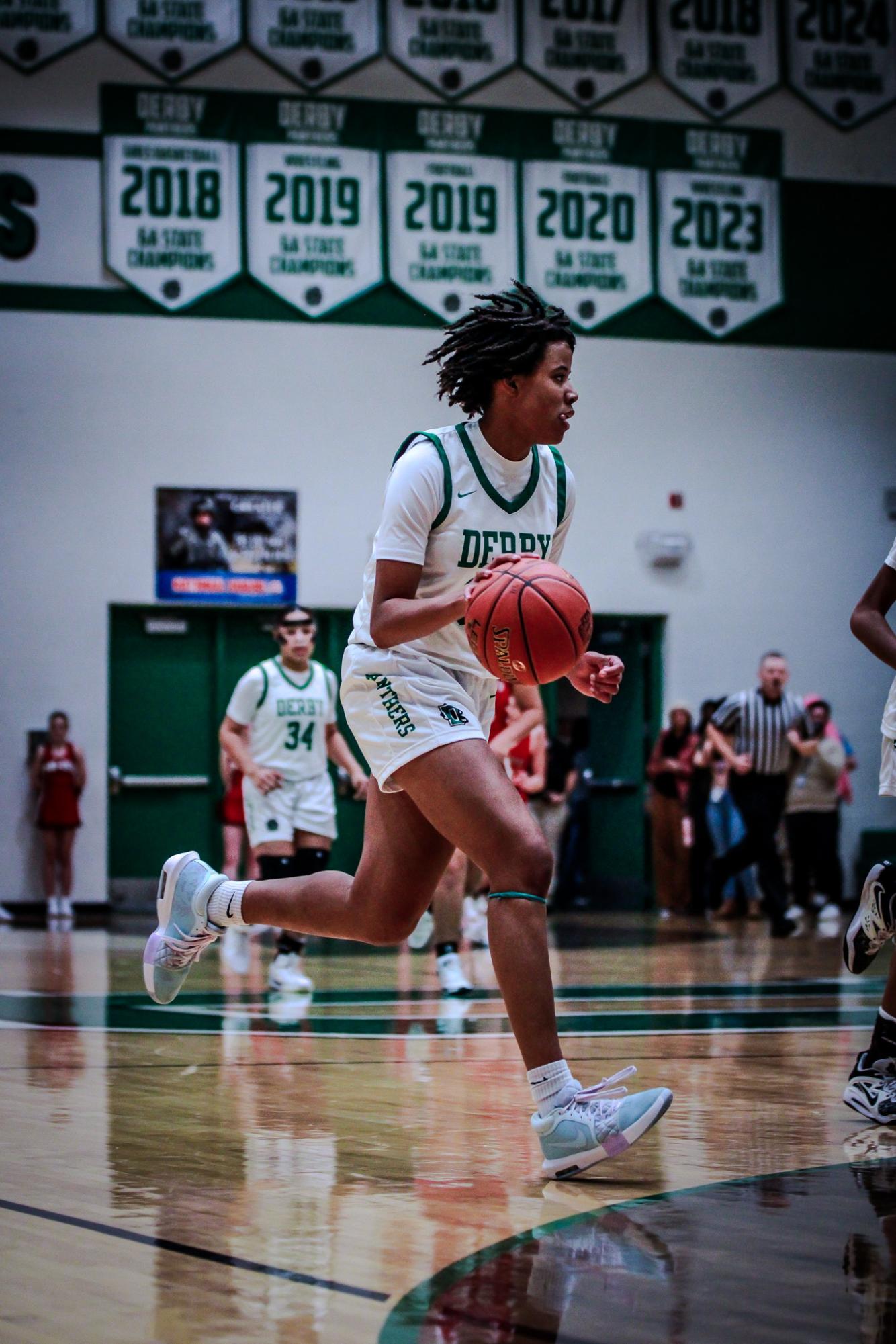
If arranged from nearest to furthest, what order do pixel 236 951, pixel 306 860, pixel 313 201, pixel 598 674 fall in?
pixel 598 674
pixel 306 860
pixel 236 951
pixel 313 201

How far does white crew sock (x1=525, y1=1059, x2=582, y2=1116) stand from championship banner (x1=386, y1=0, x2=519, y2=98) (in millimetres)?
15391

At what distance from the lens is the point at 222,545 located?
1689 centimetres

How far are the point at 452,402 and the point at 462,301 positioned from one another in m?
13.7

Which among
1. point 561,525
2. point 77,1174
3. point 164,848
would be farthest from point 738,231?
point 77,1174

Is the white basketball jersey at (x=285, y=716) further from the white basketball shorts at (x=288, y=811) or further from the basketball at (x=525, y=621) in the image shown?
the basketball at (x=525, y=621)

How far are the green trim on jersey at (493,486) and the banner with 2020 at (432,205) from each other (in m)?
13.4

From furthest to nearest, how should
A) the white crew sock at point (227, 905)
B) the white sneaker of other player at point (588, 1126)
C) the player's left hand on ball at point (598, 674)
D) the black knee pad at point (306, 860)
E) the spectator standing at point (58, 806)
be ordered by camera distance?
the spectator standing at point (58, 806)
the black knee pad at point (306, 860)
the white crew sock at point (227, 905)
the player's left hand on ball at point (598, 674)
the white sneaker of other player at point (588, 1126)

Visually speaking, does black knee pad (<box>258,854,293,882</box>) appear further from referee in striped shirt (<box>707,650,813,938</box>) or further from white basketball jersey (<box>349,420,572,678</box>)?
white basketball jersey (<box>349,420,572,678</box>)

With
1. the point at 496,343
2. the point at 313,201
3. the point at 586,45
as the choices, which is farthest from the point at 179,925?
the point at 586,45

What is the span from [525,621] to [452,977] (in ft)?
15.1

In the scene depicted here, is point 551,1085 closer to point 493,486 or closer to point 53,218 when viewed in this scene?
point 493,486

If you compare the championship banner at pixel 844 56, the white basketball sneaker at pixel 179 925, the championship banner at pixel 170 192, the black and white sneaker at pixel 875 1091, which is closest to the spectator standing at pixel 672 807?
the championship banner at pixel 170 192

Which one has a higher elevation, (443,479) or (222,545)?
(222,545)

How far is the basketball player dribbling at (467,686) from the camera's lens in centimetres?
372
